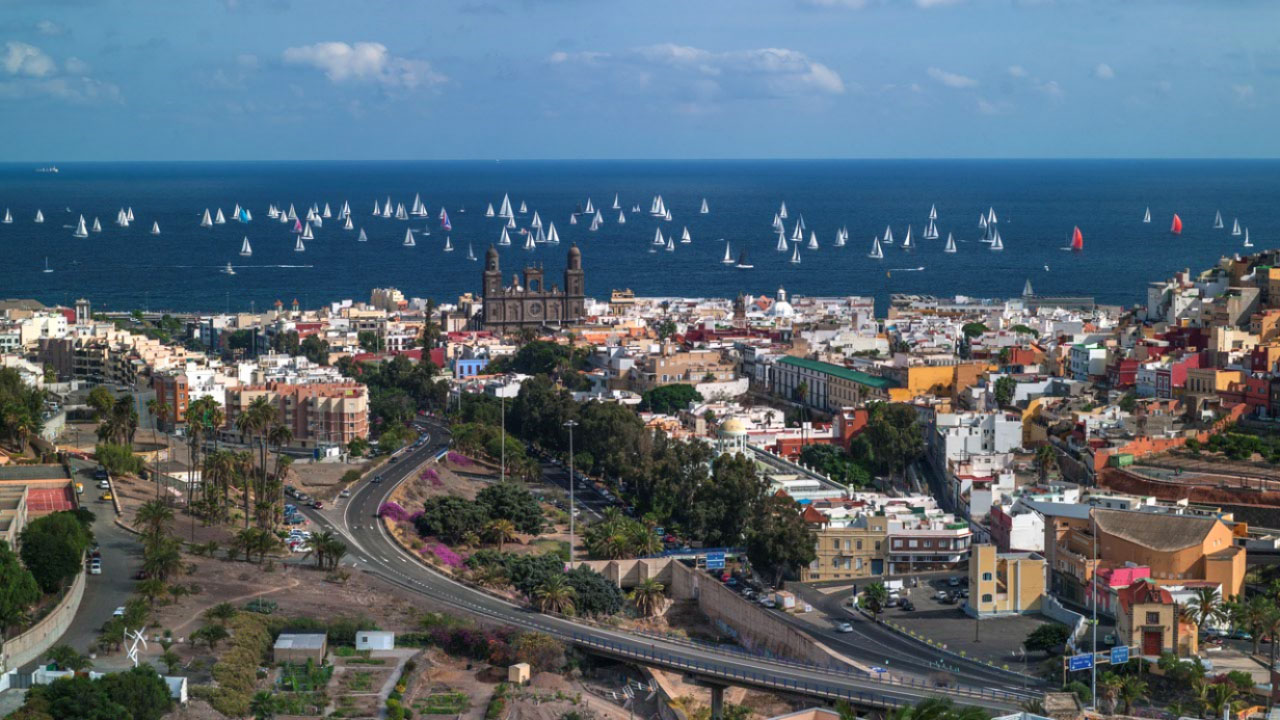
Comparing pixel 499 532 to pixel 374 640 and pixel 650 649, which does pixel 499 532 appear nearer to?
pixel 650 649

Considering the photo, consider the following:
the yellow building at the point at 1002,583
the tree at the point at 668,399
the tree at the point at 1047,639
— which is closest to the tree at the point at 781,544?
the yellow building at the point at 1002,583

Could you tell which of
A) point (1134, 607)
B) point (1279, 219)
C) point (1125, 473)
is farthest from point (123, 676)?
point (1279, 219)

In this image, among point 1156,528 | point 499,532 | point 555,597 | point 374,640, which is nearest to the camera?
point 374,640

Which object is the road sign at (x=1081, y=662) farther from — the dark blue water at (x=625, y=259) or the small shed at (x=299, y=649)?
the dark blue water at (x=625, y=259)

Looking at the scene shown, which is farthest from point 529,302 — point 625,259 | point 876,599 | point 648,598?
point 625,259

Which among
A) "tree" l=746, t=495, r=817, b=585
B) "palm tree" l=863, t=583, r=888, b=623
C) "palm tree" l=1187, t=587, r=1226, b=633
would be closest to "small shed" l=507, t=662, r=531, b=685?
"palm tree" l=863, t=583, r=888, b=623
